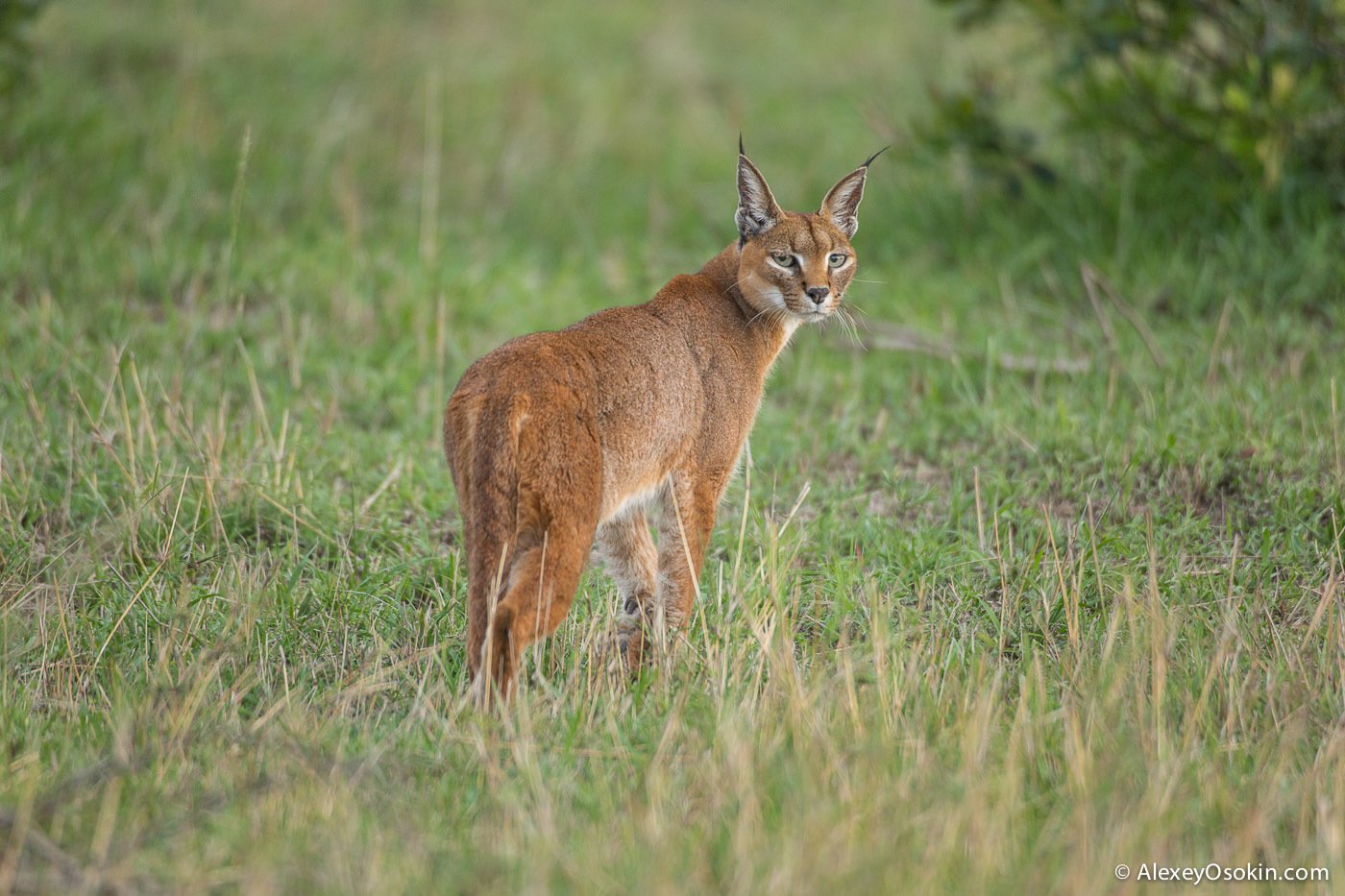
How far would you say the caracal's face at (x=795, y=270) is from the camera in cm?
444

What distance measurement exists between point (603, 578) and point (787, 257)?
1402 millimetres

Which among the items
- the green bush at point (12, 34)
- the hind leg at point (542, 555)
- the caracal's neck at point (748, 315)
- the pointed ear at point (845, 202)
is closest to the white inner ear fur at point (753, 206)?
the caracal's neck at point (748, 315)

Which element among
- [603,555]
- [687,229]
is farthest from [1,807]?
[687,229]

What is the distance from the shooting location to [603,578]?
4.76m

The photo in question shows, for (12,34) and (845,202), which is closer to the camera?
(845,202)

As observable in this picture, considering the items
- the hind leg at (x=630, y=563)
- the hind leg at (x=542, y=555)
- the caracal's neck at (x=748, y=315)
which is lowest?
the hind leg at (x=630, y=563)

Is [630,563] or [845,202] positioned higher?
[845,202]

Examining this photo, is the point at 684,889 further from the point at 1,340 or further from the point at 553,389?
the point at 1,340

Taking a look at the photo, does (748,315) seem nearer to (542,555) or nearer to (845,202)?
(845,202)

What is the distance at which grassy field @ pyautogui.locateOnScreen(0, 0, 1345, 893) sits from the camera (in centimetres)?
290

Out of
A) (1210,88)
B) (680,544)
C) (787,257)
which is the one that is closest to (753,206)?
(787,257)

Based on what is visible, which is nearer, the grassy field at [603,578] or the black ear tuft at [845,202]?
the grassy field at [603,578]

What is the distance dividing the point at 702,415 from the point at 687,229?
4.62m

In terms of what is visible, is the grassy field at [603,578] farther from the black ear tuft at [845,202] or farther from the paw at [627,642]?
the black ear tuft at [845,202]
